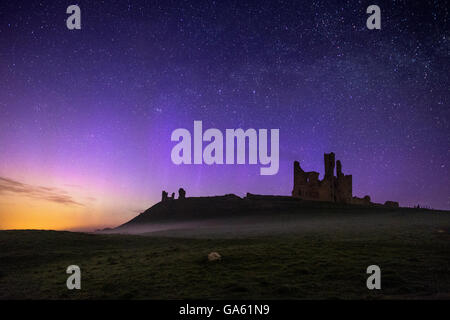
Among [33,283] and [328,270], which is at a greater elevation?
[328,270]

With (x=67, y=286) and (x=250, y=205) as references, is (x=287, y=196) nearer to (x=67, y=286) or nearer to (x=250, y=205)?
(x=250, y=205)

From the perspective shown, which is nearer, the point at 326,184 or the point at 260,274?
the point at 260,274

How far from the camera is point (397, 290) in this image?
11.1 meters

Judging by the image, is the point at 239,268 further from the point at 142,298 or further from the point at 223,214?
the point at 223,214

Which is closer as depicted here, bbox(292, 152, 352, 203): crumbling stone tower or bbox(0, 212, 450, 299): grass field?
bbox(0, 212, 450, 299): grass field

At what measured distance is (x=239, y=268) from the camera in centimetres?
1541

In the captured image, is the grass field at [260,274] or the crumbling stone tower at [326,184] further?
the crumbling stone tower at [326,184]

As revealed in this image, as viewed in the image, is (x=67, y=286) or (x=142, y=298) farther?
(x=67, y=286)

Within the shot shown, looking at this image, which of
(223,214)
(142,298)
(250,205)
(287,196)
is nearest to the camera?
(142,298)
